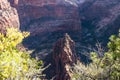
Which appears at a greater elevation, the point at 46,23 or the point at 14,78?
the point at 14,78

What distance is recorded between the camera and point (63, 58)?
64.4m

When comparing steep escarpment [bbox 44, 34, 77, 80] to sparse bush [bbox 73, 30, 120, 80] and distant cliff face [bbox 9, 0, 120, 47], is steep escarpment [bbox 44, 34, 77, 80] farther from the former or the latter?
distant cliff face [bbox 9, 0, 120, 47]

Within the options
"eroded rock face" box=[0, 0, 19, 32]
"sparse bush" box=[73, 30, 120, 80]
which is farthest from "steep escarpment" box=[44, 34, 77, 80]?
"sparse bush" box=[73, 30, 120, 80]

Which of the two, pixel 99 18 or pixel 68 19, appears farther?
pixel 99 18

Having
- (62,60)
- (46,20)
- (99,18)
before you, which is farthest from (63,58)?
(99,18)

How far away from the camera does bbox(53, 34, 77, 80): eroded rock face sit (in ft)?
203

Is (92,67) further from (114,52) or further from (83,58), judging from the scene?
(83,58)

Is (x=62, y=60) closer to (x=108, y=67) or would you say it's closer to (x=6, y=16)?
(x=6, y=16)

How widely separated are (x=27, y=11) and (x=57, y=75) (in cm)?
6672

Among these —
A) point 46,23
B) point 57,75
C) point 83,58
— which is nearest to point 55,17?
point 46,23

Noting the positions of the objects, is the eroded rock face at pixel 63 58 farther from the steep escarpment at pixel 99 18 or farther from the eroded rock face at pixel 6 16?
the steep escarpment at pixel 99 18

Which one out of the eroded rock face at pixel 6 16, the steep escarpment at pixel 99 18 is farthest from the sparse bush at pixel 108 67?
the steep escarpment at pixel 99 18

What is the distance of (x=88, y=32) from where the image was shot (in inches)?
4710

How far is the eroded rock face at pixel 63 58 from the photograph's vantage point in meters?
61.8
